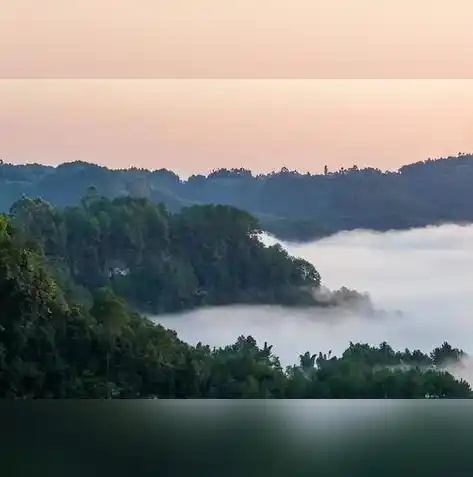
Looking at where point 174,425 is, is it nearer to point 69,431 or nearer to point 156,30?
point 69,431

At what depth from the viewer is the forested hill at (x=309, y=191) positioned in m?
6.28

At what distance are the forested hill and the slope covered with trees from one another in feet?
1.47

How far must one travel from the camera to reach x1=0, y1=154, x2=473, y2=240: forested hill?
6.28 meters

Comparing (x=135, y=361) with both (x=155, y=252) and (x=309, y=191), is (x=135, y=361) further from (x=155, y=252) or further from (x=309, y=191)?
(x=309, y=191)

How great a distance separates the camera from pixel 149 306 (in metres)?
6.30

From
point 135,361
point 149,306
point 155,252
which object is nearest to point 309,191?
point 155,252

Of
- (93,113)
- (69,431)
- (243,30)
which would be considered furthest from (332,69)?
(69,431)

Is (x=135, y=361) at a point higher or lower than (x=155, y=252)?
lower

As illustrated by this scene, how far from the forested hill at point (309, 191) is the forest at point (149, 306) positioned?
0.31 ft

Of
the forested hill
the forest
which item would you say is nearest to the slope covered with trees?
the forest

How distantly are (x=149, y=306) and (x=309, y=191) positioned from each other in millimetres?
1231

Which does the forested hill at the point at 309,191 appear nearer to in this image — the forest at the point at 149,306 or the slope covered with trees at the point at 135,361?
the forest at the point at 149,306

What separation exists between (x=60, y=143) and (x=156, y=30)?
1.08m

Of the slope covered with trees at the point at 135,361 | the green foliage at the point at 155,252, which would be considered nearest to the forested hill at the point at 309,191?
the green foliage at the point at 155,252
